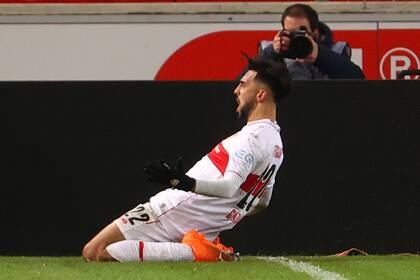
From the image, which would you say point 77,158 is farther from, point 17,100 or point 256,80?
point 256,80

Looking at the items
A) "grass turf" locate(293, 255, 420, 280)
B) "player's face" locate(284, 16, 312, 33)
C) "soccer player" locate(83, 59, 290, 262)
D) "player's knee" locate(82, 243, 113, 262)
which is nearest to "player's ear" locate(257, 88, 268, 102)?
"soccer player" locate(83, 59, 290, 262)

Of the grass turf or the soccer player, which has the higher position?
the soccer player

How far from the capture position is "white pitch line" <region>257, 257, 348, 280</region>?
724 centimetres

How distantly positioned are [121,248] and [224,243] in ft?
5.05

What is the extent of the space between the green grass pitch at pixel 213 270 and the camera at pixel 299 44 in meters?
1.86

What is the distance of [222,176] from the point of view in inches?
310

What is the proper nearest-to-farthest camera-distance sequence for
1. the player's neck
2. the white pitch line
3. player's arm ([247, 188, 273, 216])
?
the white pitch line < the player's neck < player's arm ([247, 188, 273, 216])

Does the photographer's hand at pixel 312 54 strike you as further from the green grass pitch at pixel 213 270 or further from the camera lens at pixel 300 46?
the green grass pitch at pixel 213 270

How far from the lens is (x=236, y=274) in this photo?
7281mm

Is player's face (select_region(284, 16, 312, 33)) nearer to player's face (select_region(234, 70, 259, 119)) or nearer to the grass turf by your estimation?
player's face (select_region(234, 70, 259, 119))

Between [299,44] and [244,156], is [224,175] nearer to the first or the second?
[244,156]

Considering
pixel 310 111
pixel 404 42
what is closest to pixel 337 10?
pixel 404 42

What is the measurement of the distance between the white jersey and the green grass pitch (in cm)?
35

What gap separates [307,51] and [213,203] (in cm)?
204
